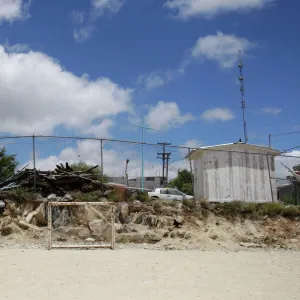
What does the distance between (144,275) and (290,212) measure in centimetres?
1045

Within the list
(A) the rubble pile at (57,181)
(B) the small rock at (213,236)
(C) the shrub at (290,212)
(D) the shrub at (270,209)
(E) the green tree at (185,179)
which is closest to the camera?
(B) the small rock at (213,236)

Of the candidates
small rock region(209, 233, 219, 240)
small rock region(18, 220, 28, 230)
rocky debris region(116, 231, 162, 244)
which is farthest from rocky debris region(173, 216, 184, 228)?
small rock region(18, 220, 28, 230)

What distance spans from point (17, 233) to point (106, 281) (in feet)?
22.9

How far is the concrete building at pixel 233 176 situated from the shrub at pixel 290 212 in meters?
1.51

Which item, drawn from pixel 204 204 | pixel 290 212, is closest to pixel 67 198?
pixel 204 204

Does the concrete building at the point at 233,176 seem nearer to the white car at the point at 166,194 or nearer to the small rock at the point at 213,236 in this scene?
the white car at the point at 166,194

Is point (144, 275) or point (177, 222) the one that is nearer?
point (144, 275)

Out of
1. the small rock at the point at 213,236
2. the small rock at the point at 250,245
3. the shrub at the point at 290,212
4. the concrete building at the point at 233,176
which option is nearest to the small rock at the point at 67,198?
the small rock at the point at 213,236

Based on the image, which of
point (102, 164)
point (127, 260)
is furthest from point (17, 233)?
point (127, 260)

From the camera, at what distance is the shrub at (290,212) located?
18.0 m

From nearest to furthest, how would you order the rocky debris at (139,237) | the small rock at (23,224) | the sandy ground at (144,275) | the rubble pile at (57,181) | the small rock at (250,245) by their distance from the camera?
the sandy ground at (144,275) → the rocky debris at (139,237) → the small rock at (23,224) → the small rock at (250,245) → the rubble pile at (57,181)

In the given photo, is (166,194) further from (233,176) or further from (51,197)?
(51,197)

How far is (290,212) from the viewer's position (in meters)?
18.1

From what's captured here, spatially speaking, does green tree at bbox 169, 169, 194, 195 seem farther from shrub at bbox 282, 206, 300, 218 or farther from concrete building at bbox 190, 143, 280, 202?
shrub at bbox 282, 206, 300, 218
